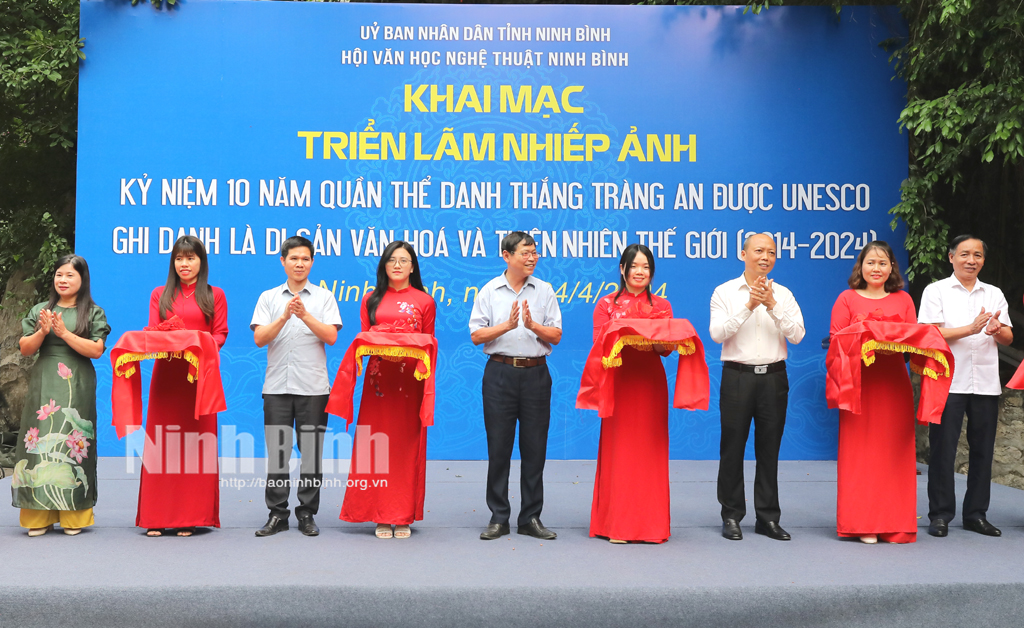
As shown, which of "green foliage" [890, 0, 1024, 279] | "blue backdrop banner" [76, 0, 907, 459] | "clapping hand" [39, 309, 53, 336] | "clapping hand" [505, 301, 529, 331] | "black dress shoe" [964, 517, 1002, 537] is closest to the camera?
"clapping hand" [505, 301, 529, 331]

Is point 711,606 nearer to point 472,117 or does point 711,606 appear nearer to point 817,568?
point 817,568

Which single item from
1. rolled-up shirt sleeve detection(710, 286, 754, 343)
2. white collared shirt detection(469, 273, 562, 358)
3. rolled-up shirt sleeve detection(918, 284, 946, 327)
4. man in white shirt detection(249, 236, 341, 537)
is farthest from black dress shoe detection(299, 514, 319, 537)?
rolled-up shirt sleeve detection(918, 284, 946, 327)

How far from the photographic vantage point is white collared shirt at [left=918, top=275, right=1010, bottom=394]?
3898 millimetres

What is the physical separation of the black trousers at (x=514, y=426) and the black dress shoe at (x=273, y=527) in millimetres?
998

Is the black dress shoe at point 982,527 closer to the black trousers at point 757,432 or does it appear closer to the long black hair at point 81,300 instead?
the black trousers at point 757,432

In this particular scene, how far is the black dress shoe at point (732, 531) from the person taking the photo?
146 inches

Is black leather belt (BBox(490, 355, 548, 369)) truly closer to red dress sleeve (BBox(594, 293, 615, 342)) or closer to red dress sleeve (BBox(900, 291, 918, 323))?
red dress sleeve (BBox(594, 293, 615, 342))

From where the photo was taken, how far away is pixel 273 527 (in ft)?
12.3

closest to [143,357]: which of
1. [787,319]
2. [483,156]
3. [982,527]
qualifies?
[787,319]

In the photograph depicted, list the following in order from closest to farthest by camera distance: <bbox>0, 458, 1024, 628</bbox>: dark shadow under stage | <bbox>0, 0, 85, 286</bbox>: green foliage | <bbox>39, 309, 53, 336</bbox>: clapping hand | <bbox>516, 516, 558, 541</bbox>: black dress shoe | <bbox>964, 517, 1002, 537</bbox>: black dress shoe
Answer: <bbox>0, 458, 1024, 628</bbox>: dark shadow under stage
<bbox>39, 309, 53, 336</bbox>: clapping hand
<bbox>516, 516, 558, 541</bbox>: black dress shoe
<bbox>964, 517, 1002, 537</bbox>: black dress shoe
<bbox>0, 0, 85, 286</bbox>: green foliage

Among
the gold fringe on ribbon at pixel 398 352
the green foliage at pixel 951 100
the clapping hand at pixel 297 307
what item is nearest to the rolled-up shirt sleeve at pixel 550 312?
the gold fringe on ribbon at pixel 398 352

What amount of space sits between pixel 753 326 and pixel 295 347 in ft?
7.14

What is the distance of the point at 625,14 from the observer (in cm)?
607

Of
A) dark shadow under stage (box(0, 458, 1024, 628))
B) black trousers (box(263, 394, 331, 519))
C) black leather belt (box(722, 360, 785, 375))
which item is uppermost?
black leather belt (box(722, 360, 785, 375))
